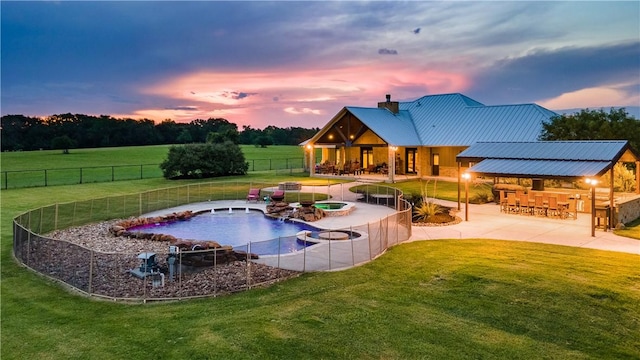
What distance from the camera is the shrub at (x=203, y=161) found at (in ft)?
144

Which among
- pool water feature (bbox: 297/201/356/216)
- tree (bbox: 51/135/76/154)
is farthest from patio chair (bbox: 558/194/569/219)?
tree (bbox: 51/135/76/154)

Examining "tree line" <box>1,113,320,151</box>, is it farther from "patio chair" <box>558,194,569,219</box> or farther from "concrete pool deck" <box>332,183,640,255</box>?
"patio chair" <box>558,194,569,219</box>

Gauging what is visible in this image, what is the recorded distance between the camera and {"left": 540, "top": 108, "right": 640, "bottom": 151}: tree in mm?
26641

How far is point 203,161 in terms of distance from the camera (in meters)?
44.6

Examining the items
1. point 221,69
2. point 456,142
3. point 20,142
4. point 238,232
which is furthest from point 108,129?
point 238,232

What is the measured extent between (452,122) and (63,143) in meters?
78.9

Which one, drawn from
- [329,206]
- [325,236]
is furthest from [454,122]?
[325,236]

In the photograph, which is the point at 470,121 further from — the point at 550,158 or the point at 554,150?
the point at 550,158

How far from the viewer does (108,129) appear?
104 m

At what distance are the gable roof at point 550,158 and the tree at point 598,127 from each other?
7506 mm

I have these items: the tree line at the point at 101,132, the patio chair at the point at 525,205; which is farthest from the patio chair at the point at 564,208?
the tree line at the point at 101,132

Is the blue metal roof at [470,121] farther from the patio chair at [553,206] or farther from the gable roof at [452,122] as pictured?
the patio chair at [553,206]

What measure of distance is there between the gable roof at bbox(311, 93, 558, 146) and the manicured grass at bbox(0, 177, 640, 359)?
2485cm

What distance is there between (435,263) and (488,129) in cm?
2790
